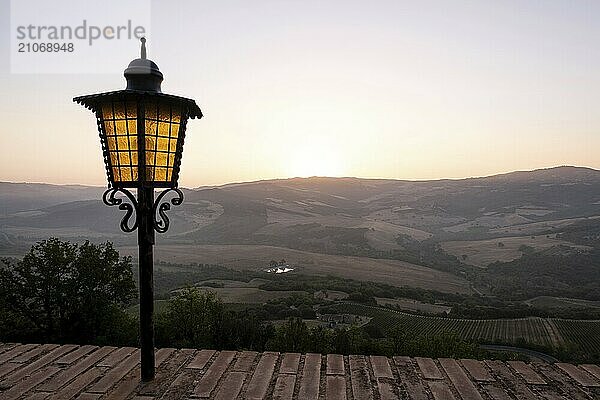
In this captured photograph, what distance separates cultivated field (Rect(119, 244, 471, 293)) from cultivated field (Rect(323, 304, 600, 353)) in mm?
16055

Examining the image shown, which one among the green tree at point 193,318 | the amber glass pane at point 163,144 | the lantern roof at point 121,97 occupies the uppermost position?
the lantern roof at point 121,97

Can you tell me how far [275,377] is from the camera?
2.85 m

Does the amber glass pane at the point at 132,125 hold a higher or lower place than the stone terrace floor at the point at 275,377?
higher

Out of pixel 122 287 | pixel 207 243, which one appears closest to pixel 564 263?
pixel 207 243

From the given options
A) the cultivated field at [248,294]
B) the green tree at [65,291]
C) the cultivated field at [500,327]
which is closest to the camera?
the green tree at [65,291]

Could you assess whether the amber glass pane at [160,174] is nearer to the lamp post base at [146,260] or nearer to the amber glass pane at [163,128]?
the lamp post base at [146,260]

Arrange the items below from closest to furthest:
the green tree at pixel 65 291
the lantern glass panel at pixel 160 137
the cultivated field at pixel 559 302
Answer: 1. the lantern glass panel at pixel 160 137
2. the green tree at pixel 65 291
3. the cultivated field at pixel 559 302

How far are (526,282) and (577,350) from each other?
31.2 meters

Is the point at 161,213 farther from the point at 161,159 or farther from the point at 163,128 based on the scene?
the point at 163,128

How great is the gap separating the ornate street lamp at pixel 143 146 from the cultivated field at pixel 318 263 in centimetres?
5989

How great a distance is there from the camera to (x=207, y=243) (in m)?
85.0

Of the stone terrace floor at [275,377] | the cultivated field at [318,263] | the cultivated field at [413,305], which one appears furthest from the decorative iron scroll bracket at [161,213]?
the cultivated field at [318,263]

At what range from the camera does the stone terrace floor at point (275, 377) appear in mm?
2613

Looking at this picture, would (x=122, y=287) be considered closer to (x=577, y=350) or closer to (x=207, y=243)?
(x=577, y=350)
